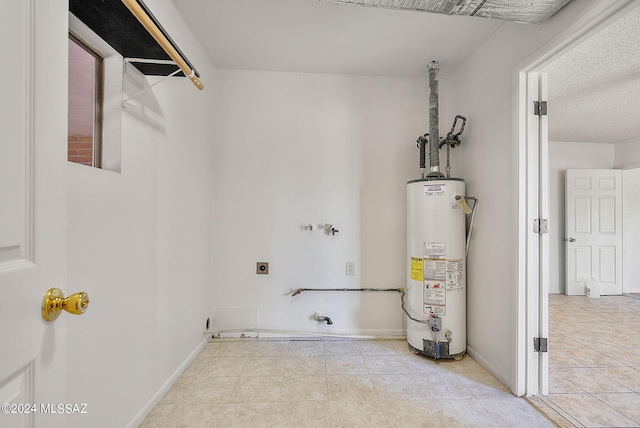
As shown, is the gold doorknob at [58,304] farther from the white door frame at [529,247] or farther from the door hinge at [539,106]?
the door hinge at [539,106]

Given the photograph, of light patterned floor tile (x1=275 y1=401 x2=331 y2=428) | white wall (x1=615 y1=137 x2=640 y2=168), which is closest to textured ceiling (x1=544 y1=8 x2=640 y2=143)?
white wall (x1=615 y1=137 x2=640 y2=168)

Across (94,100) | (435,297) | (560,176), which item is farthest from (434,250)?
(560,176)

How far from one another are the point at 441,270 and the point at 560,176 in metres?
3.75

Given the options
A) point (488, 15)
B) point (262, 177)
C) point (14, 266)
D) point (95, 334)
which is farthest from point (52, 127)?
point (488, 15)

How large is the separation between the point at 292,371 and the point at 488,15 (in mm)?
2529

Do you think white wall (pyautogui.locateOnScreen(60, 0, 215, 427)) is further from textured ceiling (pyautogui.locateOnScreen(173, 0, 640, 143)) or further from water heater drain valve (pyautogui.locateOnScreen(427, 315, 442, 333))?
water heater drain valve (pyautogui.locateOnScreen(427, 315, 442, 333))

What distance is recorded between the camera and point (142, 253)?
141 cm

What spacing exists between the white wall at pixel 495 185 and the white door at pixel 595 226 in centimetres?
318

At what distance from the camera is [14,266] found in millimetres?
512

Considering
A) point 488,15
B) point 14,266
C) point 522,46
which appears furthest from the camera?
point 522,46

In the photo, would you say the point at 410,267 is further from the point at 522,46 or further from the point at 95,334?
the point at 95,334

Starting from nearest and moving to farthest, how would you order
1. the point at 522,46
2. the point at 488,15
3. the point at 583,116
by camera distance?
the point at 488,15 < the point at 522,46 < the point at 583,116

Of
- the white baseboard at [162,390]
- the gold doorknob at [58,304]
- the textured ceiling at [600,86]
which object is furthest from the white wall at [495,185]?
the white baseboard at [162,390]

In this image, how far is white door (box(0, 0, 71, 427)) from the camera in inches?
19.6
